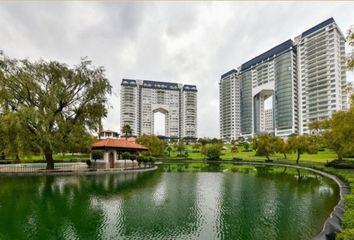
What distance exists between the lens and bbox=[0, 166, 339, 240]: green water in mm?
8977

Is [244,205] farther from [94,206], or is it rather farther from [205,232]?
[94,206]

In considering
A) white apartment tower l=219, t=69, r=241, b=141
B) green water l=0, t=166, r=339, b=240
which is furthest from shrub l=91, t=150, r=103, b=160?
white apartment tower l=219, t=69, r=241, b=141

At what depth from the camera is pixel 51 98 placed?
87.2 feet

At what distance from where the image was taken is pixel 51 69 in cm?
2762

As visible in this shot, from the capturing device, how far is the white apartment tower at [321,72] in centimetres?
8606

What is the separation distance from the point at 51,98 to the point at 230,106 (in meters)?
126

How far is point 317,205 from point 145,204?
9603 mm

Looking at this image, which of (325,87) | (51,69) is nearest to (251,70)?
(325,87)

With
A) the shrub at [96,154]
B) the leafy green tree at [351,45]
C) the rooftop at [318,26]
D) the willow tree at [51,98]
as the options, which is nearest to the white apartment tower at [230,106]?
the rooftop at [318,26]

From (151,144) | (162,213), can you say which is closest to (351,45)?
(162,213)

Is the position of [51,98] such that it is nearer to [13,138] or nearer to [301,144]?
[13,138]

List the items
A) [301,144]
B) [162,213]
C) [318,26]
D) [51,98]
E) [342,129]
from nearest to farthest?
[162,213] < [342,129] < [51,98] < [301,144] < [318,26]

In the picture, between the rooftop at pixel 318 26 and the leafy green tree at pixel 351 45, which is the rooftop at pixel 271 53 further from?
the leafy green tree at pixel 351 45

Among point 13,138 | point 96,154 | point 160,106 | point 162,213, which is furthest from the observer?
point 160,106
